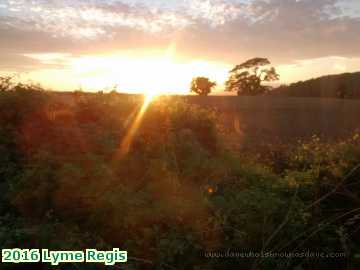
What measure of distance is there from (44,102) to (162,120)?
250 cm

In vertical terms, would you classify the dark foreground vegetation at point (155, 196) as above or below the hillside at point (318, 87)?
below

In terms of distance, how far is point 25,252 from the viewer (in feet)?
16.7

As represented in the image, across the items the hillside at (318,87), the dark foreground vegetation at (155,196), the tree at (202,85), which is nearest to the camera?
the dark foreground vegetation at (155,196)

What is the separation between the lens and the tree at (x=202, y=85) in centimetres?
3959

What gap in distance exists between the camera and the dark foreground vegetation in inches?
218

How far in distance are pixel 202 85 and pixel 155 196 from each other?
33.5 m

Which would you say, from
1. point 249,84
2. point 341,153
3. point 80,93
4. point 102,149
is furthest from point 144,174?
point 249,84

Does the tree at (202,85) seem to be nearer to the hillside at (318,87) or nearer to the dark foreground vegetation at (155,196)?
the hillside at (318,87)

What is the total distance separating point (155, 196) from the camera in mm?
6711

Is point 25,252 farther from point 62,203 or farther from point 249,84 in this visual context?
point 249,84

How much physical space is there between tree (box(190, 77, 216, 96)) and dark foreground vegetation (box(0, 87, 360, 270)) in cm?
3061

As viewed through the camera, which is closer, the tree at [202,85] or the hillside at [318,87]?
the tree at [202,85]

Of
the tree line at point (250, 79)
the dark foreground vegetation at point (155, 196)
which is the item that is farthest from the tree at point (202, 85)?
the dark foreground vegetation at point (155, 196)

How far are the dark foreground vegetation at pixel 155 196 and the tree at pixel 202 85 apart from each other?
30612mm
